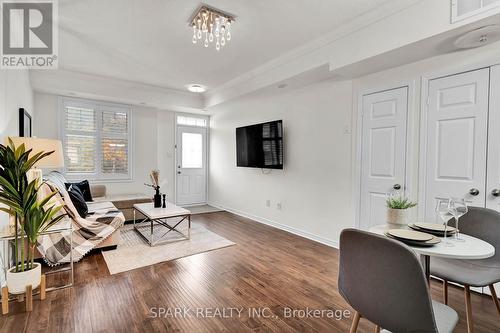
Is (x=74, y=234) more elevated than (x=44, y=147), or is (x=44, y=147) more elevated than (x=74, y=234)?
(x=44, y=147)

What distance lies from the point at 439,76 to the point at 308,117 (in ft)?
A: 5.74

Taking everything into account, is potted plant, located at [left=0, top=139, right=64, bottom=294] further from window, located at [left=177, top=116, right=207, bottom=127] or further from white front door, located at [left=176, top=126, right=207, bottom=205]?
window, located at [left=177, top=116, right=207, bottom=127]

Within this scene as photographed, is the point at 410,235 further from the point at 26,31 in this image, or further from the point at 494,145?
the point at 26,31

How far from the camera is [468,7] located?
1995mm

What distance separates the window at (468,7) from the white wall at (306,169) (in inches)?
54.4

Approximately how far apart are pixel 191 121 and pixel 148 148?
1.32 metres

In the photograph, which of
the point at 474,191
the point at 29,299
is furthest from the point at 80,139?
the point at 474,191

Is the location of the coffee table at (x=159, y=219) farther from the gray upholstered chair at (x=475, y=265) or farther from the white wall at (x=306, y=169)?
the gray upholstered chair at (x=475, y=265)

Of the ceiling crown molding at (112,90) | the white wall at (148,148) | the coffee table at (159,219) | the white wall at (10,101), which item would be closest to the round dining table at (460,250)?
the coffee table at (159,219)

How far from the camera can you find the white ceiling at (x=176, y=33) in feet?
8.19

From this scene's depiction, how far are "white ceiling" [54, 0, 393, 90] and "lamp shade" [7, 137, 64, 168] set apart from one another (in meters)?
1.39

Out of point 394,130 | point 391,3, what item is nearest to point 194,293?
point 394,130

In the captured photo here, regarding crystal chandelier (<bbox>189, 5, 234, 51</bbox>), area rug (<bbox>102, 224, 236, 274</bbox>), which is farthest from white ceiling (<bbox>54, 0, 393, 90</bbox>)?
area rug (<bbox>102, 224, 236, 274</bbox>)

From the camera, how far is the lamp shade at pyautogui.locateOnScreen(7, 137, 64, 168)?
235 cm
